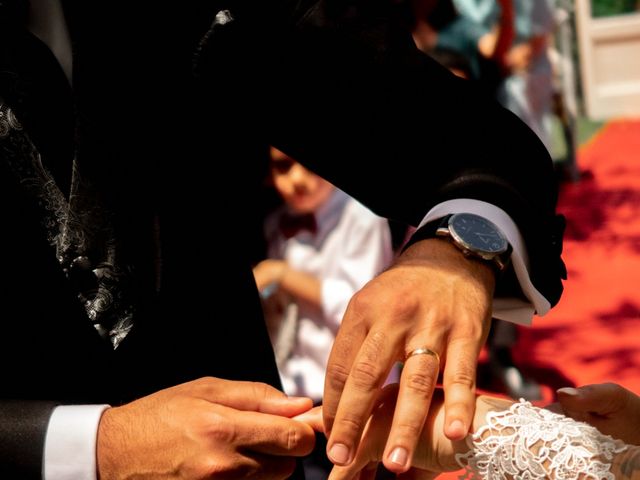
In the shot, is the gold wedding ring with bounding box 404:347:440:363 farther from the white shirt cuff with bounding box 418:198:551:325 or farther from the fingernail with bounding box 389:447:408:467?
the white shirt cuff with bounding box 418:198:551:325

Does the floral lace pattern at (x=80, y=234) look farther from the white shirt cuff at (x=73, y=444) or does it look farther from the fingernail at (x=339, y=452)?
the fingernail at (x=339, y=452)

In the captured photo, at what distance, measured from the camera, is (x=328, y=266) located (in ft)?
10.2

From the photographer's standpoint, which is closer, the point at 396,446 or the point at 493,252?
the point at 396,446

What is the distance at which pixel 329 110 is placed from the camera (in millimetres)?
1516

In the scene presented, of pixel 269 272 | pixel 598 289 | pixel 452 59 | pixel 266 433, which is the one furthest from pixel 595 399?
pixel 598 289

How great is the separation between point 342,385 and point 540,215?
49 centimetres

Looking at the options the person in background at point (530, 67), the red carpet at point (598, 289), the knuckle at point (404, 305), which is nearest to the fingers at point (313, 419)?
the knuckle at point (404, 305)

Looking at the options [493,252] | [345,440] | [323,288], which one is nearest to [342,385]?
[345,440]

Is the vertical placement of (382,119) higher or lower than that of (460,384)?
higher

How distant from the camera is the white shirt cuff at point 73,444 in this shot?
116cm

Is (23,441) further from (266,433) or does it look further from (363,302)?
(363,302)

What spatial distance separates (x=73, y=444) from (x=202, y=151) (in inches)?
24.3

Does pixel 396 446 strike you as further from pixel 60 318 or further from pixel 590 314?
pixel 590 314

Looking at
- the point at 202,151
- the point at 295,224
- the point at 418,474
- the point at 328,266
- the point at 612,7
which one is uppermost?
the point at 202,151
